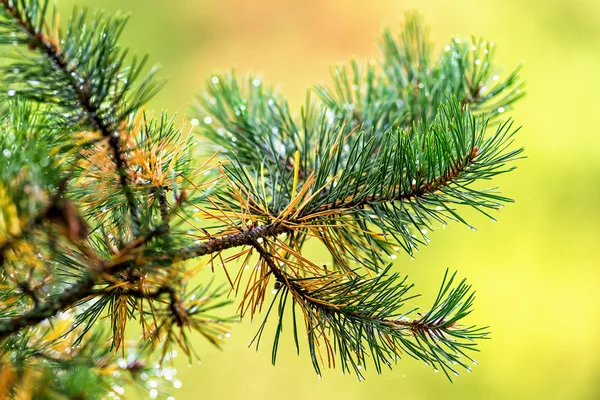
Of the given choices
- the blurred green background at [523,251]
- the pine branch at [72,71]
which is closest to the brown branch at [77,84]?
the pine branch at [72,71]

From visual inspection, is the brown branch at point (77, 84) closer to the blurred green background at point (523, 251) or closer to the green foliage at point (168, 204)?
the green foliage at point (168, 204)

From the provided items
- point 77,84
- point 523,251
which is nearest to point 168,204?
point 77,84

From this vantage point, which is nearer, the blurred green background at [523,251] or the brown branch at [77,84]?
the brown branch at [77,84]

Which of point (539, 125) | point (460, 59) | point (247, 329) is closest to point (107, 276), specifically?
point (460, 59)

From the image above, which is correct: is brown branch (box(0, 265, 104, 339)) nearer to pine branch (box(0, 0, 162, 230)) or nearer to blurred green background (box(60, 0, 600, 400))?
pine branch (box(0, 0, 162, 230))

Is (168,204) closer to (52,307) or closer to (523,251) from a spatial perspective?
(52,307)

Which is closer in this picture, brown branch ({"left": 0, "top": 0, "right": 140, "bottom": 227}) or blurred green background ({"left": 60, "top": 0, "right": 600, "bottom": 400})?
brown branch ({"left": 0, "top": 0, "right": 140, "bottom": 227})

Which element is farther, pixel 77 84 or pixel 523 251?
pixel 523 251

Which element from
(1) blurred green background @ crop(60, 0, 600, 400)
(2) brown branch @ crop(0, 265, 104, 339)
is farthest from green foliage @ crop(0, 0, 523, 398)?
(1) blurred green background @ crop(60, 0, 600, 400)
